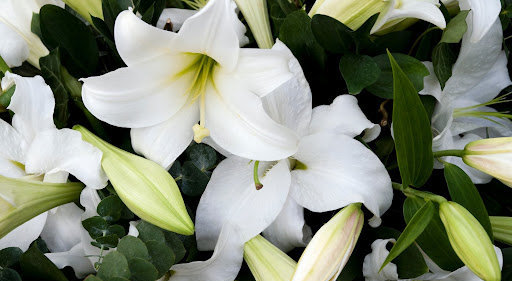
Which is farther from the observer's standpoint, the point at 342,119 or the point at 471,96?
the point at 471,96

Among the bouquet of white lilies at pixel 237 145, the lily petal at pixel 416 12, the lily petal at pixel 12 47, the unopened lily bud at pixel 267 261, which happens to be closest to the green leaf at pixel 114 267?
the bouquet of white lilies at pixel 237 145

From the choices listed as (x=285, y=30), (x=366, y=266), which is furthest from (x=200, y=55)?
(x=366, y=266)

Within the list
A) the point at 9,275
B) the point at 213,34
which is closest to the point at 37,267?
the point at 9,275

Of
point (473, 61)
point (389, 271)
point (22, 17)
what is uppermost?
point (22, 17)

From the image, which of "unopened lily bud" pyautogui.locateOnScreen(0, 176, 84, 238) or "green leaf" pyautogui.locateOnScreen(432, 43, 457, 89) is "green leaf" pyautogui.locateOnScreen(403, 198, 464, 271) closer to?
"green leaf" pyautogui.locateOnScreen(432, 43, 457, 89)

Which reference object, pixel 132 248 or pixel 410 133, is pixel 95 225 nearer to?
pixel 132 248

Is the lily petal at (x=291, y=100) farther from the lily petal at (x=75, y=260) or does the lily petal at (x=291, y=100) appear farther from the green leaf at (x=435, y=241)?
the lily petal at (x=75, y=260)
